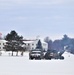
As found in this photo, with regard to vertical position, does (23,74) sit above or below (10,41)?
below

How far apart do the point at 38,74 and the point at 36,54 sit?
32069mm

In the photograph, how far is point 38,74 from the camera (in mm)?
16562

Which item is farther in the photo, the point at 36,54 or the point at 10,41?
the point at 10,41

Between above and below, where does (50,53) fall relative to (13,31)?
below

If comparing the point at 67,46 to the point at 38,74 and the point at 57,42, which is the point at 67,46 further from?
the point at 38,74

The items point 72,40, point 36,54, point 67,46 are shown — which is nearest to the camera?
point 36,54

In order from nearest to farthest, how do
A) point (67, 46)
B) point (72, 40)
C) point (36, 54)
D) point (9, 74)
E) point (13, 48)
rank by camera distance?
point (9, 74) < point (36, 54) < point (13, 48) < point (67, 46) < point (72, 40)

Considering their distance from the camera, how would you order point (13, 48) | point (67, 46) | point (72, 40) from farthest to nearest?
point (72, 40)
point (67, 46)
point (13, 48)

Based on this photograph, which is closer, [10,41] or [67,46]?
[10,41]

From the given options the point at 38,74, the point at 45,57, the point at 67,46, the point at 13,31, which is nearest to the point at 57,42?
the point at 67,46

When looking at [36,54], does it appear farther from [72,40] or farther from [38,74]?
[72,40]

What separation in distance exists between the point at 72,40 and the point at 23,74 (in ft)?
448

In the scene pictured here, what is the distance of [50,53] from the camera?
50.6m

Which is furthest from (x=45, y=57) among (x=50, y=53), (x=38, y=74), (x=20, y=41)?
(x=38, y=74)
